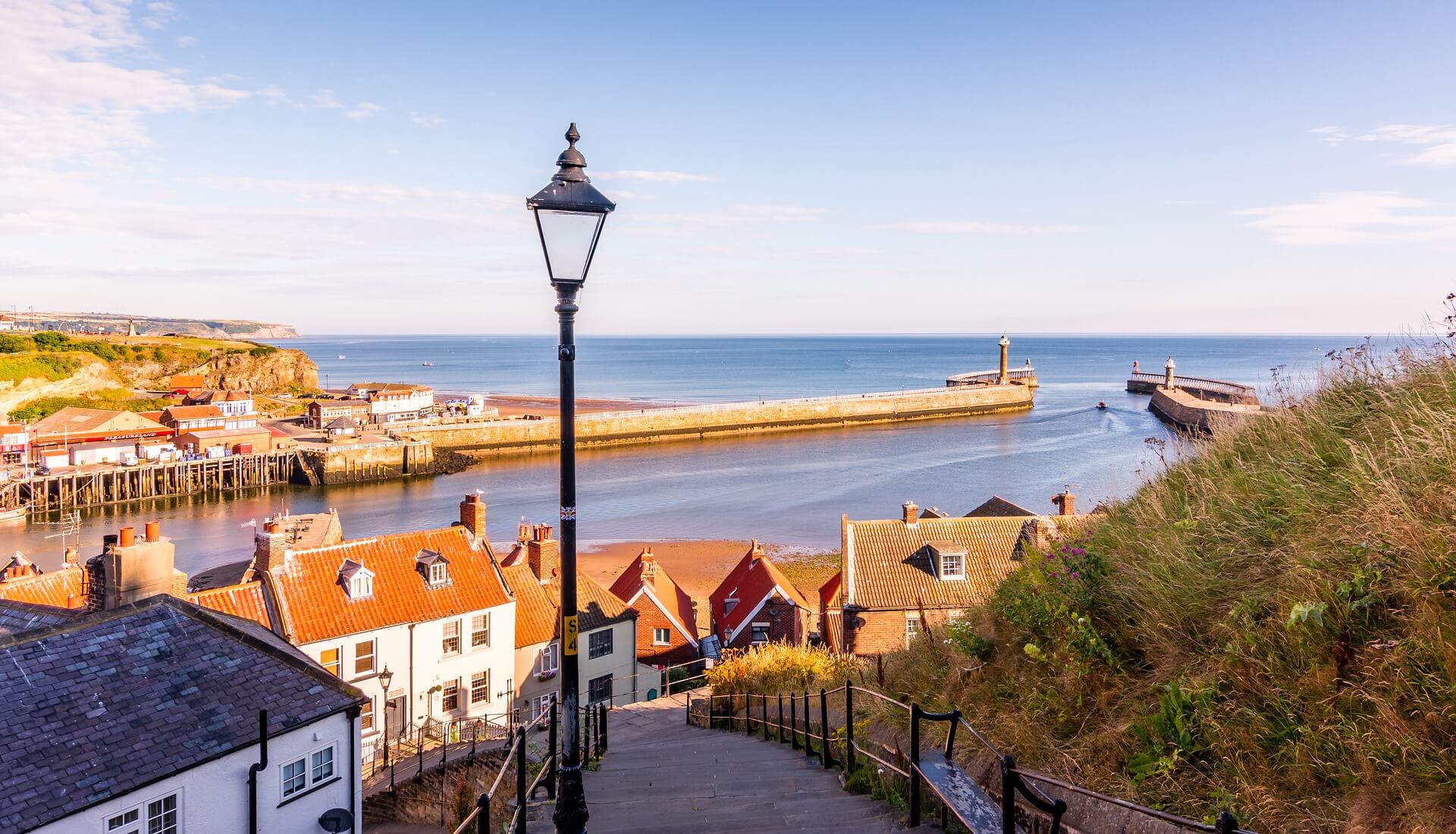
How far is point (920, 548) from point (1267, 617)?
23603mm

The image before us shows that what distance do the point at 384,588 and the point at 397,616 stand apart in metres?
1.14

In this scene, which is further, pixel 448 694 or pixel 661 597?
pixel 661 597

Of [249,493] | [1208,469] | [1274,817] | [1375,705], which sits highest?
[1208,469]

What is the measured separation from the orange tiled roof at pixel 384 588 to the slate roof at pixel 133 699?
9.32m

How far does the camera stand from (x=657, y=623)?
104ft

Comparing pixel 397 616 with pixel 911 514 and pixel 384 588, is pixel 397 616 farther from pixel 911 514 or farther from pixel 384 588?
pixel 911 514

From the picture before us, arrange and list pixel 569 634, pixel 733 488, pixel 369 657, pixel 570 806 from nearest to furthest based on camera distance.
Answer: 1. pixel 570 806
2. pixel 569 634
3. pixel 369 657
4. pixel 733 488

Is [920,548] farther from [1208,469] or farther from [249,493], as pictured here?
[249,493]

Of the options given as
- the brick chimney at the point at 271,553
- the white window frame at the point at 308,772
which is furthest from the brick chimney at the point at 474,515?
the white window frame at the point at 308,772

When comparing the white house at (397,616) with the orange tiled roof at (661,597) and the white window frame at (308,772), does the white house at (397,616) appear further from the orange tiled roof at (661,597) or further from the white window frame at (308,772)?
the white window frame at (308,772)

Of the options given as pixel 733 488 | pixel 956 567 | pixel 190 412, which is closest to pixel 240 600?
pixel 956 567

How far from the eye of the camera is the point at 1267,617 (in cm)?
563

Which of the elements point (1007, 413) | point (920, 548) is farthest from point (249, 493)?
point (1007, 413)

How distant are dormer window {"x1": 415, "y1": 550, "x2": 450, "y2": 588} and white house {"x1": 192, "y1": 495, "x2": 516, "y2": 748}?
0.03m
